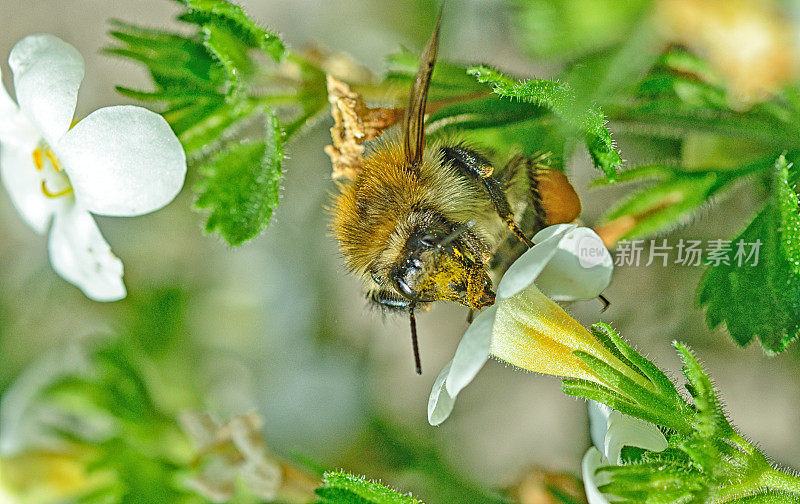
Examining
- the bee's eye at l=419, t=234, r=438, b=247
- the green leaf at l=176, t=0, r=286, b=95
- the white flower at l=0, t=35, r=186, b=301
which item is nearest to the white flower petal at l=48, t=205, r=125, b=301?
the white flower at l=0, t=35, r=186, b=301

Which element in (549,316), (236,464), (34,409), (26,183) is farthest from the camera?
(34,409)

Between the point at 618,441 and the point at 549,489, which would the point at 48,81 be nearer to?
the point at 618,441

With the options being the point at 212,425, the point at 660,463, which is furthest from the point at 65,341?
the point at 660,463

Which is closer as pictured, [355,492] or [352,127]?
[355,492]

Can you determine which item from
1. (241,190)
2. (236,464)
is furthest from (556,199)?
(236,464)

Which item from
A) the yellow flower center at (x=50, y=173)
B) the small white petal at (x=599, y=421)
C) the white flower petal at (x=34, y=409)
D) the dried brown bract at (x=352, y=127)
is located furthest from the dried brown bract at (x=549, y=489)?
the white flower petal at (x=34, y=409)

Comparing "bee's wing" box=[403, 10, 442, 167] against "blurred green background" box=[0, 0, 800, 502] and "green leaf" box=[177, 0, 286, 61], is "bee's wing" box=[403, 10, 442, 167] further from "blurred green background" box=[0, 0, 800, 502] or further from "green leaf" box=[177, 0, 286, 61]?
"blurred green background" box=[0, 0, 800, 502]

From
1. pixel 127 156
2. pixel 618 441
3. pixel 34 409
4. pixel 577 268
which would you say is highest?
pixel 127 156
